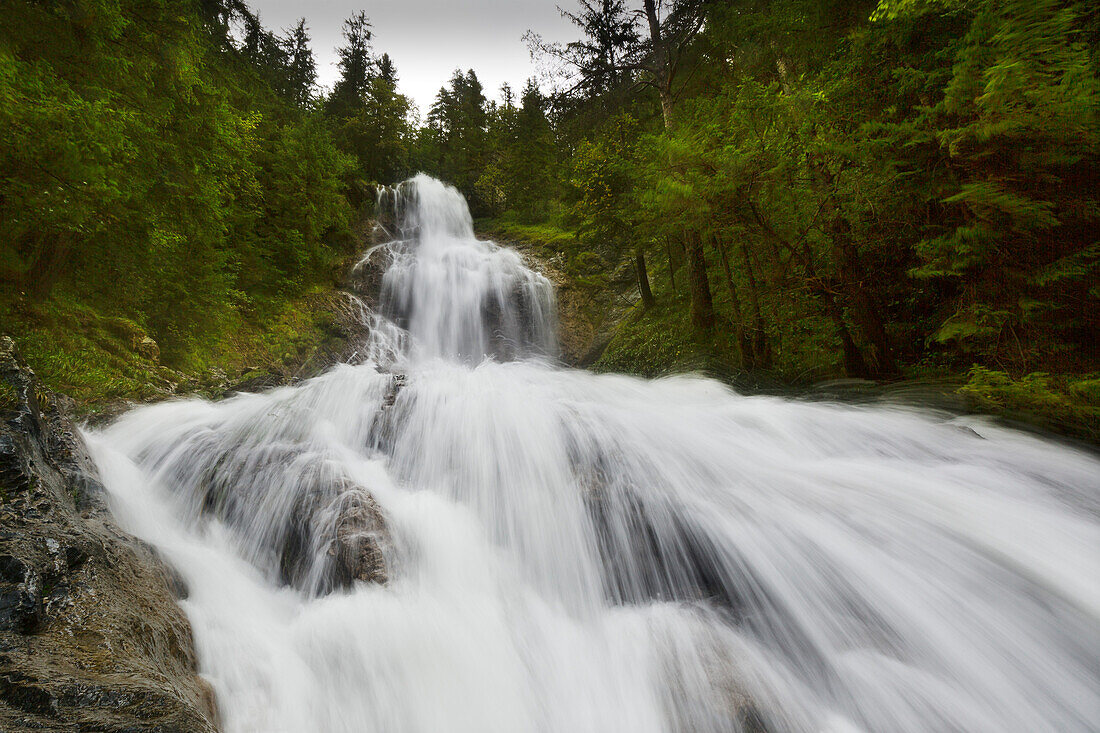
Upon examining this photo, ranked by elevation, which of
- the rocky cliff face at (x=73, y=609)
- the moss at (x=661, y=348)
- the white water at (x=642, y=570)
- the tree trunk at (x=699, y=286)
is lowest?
the white water at (x=642, y=570)

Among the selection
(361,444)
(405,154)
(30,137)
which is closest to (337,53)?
(405,154)

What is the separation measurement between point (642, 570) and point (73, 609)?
10.9 feet

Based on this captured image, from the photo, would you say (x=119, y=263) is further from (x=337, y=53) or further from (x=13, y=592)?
(x=337, y=53)

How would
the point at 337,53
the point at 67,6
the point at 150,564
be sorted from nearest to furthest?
the point at 150,564 < the point at 67,6 < the point at 337,53

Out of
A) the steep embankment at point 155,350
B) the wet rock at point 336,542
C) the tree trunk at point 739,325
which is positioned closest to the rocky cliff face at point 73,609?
the wet rock at point 336,542

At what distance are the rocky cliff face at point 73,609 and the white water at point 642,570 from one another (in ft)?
1.49

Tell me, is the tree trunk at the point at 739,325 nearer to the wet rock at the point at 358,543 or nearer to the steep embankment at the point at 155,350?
the wet rock at the point at 358,543

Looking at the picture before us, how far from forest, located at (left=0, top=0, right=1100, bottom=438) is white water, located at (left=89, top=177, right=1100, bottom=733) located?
1408 mm

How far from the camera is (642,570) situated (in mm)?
3604

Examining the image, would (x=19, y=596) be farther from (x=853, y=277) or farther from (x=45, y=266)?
(x=853, y=277)

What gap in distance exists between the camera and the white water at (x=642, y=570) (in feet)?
8.16

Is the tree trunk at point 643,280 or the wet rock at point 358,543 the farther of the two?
the tree trunk at point 643,280

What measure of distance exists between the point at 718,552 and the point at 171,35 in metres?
9.53

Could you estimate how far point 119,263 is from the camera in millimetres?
6707
